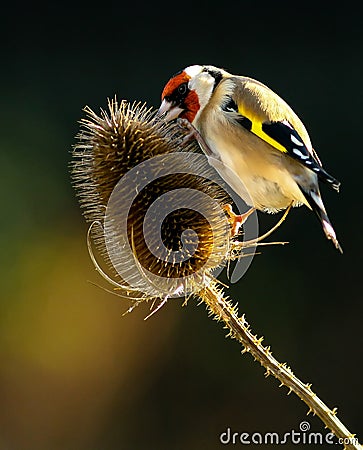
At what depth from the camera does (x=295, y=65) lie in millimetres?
3592

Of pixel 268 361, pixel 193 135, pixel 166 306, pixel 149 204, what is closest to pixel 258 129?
pixel 193 135

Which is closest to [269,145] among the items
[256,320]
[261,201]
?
[261,201]

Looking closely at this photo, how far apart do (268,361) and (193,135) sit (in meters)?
0.53

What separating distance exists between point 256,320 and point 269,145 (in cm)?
179

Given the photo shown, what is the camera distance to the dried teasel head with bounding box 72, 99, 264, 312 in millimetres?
1671

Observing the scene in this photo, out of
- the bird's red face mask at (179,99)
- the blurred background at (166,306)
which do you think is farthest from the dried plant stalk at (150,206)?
the blurred background at (166,306)

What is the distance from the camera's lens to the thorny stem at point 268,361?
1434 mm

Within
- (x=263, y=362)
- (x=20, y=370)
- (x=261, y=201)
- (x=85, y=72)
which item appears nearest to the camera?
(x=263, y=362)

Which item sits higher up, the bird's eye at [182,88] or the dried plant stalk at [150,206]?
the bird's eye at [182,88]

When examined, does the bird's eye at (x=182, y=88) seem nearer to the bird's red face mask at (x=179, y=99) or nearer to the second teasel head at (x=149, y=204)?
the bird's red face mask at (x=179, y=99)

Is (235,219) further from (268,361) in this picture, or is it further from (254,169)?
(268,361)

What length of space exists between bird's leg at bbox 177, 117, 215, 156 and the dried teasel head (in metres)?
0.06

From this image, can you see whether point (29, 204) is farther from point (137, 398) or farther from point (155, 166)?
point (155, 166)

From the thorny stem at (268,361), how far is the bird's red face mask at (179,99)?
398 mm
